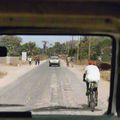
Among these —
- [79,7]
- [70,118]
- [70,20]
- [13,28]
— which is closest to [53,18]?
[70,20]

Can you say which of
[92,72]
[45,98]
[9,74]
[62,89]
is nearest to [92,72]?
[92,72]

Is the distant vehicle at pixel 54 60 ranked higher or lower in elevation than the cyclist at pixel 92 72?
lower

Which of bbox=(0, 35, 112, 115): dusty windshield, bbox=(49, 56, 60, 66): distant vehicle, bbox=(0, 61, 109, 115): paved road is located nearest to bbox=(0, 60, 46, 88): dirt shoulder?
bbox=(0, 35, 112, 115): dusty windshield

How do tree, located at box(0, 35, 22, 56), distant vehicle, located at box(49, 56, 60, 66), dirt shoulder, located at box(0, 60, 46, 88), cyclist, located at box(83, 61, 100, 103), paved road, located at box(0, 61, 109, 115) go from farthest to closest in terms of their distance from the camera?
distant vehicle, located at box(49, 56, 60, 66) → dirt shoulder, located at box(0, 60, 46, 88) → cyclist, located at box(83, 61, 100, 103) → paved road, located at box(0, 61, 109, 115) → tree, located at box(0, 35, 22, 56)

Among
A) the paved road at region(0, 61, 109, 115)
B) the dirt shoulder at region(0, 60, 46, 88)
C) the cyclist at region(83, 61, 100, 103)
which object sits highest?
the cyclist at region(83, 61, 100, 103)

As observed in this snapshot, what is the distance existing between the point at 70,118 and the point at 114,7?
3.76 ft

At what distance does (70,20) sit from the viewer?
3.16 m

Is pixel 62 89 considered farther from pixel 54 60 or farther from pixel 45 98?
pixel 54 60

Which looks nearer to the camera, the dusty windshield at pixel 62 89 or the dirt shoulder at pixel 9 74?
the dusty windshield at pixel 62 89

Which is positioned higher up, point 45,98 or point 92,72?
point 92,72

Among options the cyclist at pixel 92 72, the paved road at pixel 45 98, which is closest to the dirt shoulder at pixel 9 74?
the paved road at pixel 45 98

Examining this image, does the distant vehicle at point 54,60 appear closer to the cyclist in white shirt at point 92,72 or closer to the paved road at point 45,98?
the paved road at point 45,98

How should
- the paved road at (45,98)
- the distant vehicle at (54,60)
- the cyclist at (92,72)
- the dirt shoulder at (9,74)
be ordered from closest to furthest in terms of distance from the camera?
the paved road at (45,98)
the cyclist at (92,72)
the dirt shoulder at (9,74)
the distant vehicle at (54,60)

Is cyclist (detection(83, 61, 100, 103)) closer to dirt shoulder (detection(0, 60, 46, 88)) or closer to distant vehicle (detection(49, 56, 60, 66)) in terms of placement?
dirt shoulder (detection(0, 60, 46, 88))
